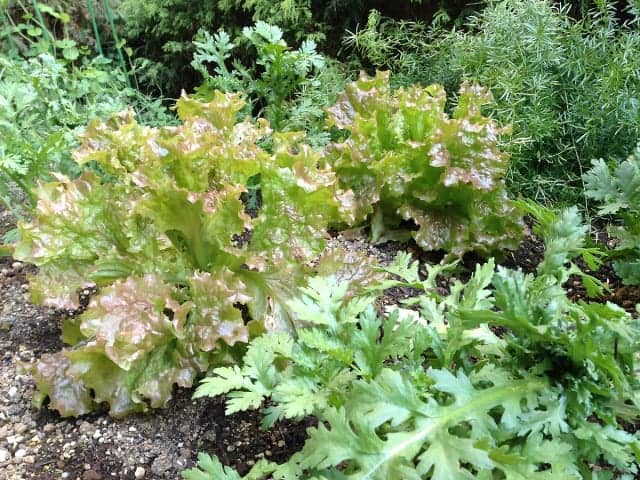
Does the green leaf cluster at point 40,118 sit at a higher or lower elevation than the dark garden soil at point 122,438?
higher

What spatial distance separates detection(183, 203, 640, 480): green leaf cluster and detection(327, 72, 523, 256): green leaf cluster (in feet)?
2.70

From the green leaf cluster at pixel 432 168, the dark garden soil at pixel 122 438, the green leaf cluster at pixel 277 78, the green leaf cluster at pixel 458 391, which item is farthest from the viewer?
the green leaf cluster at pixel 277 78

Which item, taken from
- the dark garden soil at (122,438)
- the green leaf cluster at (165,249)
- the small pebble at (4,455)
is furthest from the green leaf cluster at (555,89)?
the small pebble at (4,455)

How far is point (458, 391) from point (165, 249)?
1079 millimetres

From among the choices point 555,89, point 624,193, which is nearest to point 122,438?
point 624,193

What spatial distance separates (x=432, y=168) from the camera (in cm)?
252

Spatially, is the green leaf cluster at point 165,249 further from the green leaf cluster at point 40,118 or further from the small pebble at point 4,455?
the green leaf cluster at point 40,118

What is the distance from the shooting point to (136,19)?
15.1ft

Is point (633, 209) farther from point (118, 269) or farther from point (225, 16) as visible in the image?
point (225, 16)

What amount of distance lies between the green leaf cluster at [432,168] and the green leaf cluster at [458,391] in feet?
2.70

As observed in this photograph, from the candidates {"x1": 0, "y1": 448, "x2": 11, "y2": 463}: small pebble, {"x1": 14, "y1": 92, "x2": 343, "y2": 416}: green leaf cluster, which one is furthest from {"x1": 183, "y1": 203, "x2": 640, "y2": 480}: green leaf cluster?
{"x1": 0, "y1": 448, "x2": 11, "y2": 463}: small pebble

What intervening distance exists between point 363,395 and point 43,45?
2885 mm

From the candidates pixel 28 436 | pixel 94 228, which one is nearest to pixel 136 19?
pixel 94 228

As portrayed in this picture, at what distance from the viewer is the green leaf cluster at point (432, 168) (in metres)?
2.44
